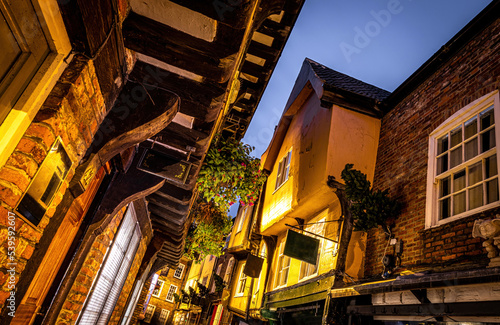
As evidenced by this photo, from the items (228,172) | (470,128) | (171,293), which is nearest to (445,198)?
(470,128)

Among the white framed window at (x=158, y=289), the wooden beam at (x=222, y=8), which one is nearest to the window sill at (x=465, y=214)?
the wooden beam at (x=222, y=8)

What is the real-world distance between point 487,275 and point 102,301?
5951mm

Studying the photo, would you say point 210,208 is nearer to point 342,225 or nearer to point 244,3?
point 342,225

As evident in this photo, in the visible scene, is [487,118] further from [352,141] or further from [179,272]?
[179,272]

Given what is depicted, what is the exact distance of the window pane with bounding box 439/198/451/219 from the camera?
222 inches

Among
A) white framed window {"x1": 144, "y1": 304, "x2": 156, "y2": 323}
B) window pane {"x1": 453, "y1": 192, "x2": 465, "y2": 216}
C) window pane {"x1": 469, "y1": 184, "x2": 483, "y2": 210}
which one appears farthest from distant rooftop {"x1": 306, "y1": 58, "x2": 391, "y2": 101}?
white framed window {"x1": 144, "y1": 304, "x2": 156, "y2": 323}

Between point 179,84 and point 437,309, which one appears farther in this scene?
point 437,309

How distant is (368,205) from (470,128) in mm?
2454

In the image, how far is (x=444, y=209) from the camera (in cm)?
576

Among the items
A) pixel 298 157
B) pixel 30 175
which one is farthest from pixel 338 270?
pixel 30 175

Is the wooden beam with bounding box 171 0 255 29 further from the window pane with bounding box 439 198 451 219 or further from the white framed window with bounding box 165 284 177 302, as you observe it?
the white framed window with bounding box 165 284 177 302

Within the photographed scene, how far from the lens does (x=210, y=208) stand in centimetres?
1073

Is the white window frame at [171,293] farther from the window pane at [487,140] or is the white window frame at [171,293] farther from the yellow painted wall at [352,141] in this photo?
the window pane at [487,140]

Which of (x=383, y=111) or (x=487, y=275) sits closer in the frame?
(x=487, y=275)
